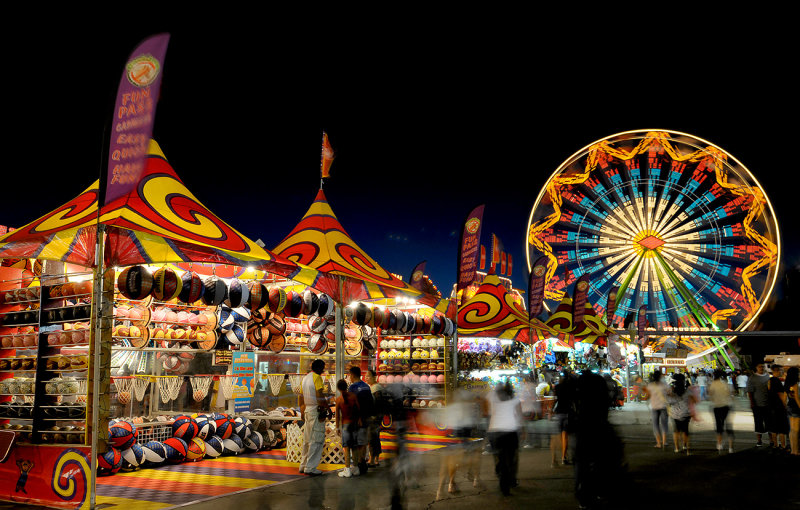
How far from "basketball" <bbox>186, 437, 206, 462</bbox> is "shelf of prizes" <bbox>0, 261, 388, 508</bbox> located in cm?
2

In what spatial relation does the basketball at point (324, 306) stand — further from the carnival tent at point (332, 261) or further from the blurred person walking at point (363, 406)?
the blurred person walking at point (363, 406)

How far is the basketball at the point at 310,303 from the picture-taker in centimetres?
1041

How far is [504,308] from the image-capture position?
56.6 ft

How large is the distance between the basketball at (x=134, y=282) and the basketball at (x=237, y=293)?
5.31ft

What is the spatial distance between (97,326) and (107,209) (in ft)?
4.66

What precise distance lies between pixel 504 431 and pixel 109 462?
5.34 metres

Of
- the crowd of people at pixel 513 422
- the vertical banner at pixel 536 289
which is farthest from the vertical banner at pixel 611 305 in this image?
the crowd of people at pixel 513 422

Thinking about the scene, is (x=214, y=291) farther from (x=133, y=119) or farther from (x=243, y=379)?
(x=243, y=379)

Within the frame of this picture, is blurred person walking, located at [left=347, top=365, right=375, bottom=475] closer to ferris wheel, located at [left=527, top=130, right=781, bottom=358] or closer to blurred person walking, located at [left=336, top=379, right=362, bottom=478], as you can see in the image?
blurred person walking, located at [left=336, top=379, right=362, bottom=478]

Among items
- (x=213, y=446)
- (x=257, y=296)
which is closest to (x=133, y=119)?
(x=257, y=296)

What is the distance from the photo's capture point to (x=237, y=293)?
930cm

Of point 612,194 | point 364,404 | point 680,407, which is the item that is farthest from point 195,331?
point 612,194

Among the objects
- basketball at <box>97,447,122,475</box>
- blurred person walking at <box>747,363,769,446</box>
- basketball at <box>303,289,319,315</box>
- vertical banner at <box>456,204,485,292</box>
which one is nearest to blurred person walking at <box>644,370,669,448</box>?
blurred person walking at <box>747,363,769,446</box>

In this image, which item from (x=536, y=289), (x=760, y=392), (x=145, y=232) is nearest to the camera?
(x=145, y=232)
